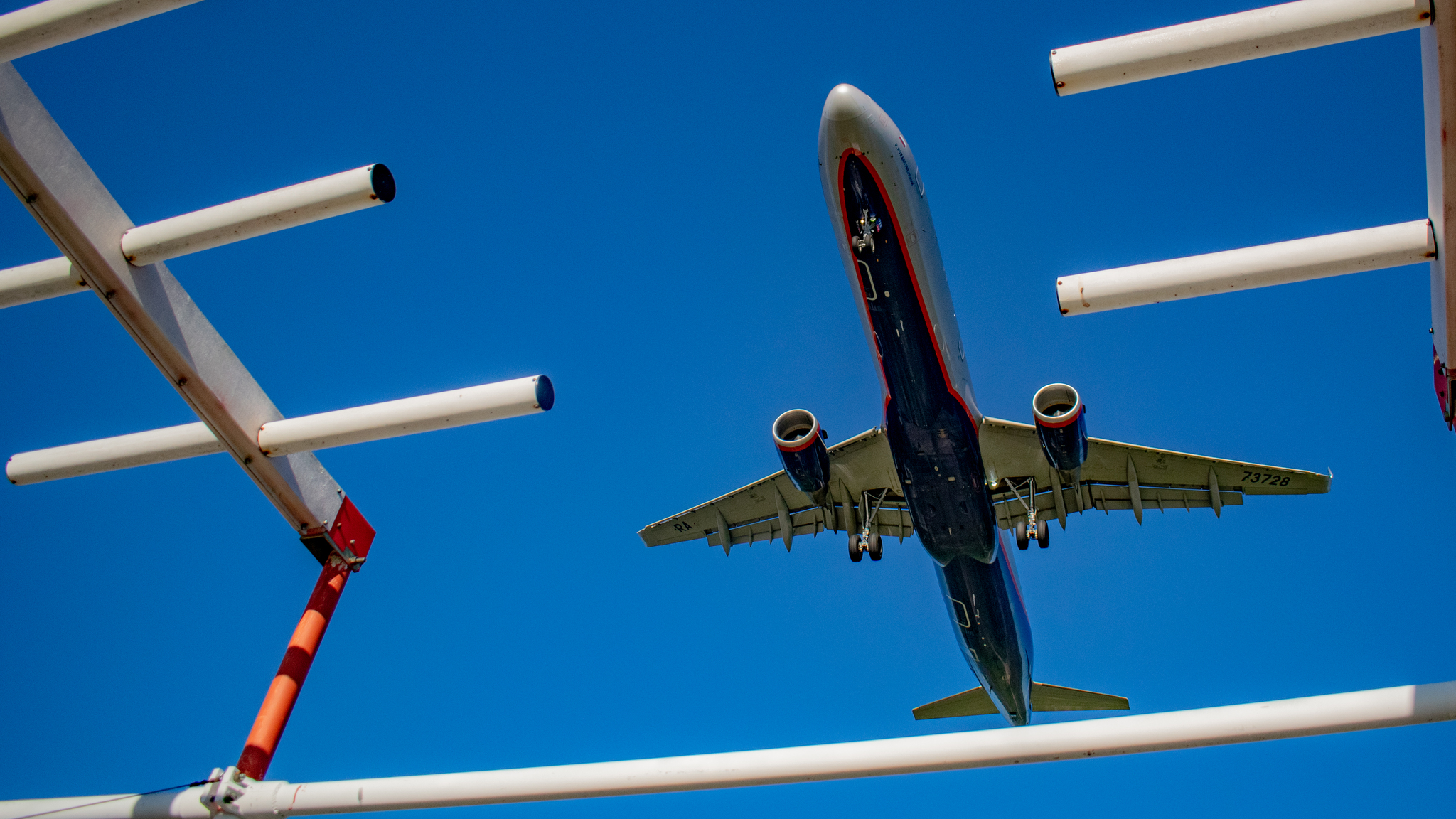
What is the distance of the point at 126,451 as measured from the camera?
34.0ft

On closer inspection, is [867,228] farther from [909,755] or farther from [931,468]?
[909,755]

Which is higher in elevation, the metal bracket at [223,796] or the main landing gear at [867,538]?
the main landing gear at [867,538]

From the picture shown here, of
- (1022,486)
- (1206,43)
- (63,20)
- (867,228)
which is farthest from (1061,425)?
(63,20)

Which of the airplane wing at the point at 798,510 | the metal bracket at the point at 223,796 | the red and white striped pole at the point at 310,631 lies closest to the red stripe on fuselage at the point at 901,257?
the airplane wing at the point at 798,510

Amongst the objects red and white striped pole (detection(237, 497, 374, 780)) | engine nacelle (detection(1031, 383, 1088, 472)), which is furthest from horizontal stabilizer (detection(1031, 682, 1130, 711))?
red and white striped pole (detection(237, 497, 374, 780))

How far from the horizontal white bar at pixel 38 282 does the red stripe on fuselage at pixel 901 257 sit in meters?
11.7

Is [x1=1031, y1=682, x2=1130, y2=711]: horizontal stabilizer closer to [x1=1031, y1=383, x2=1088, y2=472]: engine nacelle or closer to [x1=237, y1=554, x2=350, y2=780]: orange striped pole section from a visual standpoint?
[x1=1031, y1=383, x2=1088, y2=472]: engine nacelle

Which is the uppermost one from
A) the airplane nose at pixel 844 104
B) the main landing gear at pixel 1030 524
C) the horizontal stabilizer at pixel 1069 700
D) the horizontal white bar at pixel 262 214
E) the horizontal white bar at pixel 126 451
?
the airplane nose at pixel 844 104

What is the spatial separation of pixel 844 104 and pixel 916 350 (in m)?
4.60

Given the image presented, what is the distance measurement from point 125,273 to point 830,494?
16.6 meters

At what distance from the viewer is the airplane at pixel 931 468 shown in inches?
707

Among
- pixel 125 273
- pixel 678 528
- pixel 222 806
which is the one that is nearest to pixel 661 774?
pixel 222 806

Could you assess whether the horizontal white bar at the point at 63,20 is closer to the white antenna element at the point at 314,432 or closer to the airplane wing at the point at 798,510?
the white antenna element at the point at 314,432

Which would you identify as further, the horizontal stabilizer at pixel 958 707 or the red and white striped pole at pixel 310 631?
the horizontal stabilizer at pixel 958 707
